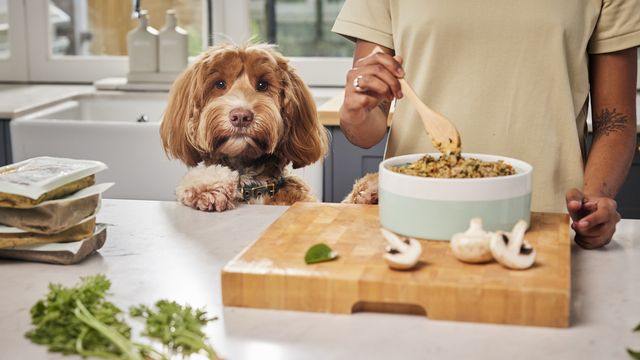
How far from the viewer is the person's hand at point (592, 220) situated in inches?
46.4

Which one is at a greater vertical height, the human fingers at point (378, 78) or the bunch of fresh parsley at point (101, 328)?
the human fingers at point (378, 78)

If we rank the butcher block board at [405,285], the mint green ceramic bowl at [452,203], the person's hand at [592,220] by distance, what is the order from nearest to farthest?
the butcher block board at [405,285]
the mint green ceramic bowl at [452,203]
the person's hand at [592,220]

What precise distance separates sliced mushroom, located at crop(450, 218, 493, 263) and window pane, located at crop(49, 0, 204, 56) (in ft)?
7.75

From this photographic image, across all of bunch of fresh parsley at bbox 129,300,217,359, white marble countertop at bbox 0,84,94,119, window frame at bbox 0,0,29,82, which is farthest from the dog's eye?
window frame at bbox 0,0,29,82

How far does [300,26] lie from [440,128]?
2023 millimetres

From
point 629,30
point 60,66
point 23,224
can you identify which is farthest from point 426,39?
point 60,66

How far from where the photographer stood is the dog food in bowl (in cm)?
112

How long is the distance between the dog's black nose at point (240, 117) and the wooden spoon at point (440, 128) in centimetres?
50

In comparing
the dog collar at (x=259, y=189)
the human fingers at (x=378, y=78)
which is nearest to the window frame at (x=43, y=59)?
the dog collar at (x=259, y=189)

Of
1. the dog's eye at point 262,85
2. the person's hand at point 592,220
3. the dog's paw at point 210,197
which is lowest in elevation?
the dog's paw at point 210,197

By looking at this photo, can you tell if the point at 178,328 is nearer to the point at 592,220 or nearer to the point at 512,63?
the point at 592,220

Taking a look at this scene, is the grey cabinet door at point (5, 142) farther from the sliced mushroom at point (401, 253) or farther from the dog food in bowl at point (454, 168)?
the sliced mushroom at point (401, 253)

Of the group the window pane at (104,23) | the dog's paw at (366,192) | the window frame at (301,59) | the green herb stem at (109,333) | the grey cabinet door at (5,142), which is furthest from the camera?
the window pane at (104,23)

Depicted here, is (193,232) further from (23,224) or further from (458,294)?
(458,294)
